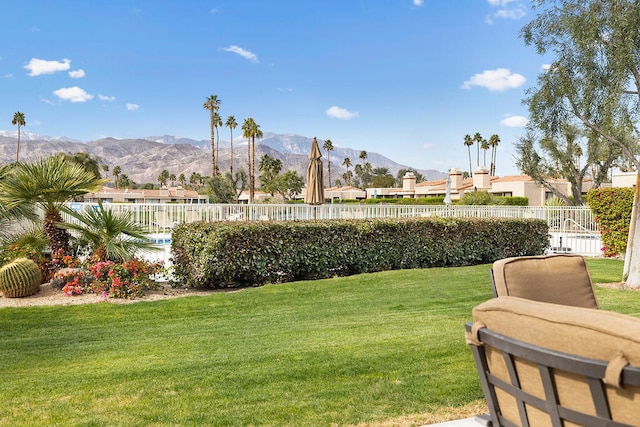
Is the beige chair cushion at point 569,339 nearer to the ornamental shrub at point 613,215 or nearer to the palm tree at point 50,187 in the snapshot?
the palm tree at point 50,187

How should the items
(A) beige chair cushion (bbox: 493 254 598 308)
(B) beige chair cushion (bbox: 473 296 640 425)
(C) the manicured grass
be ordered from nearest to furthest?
(B) beige chair cushion (bbox: 473 296 640 425) → (A) beige chair cushion (bbox: 493 254 598 308) → (C) the manicured grass

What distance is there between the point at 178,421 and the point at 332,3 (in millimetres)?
52260

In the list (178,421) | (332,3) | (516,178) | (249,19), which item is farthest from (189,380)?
(249,19)

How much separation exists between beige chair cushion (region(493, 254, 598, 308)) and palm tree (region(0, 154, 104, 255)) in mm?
8558

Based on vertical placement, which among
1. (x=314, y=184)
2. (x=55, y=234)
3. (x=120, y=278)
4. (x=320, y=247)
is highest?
(x=314, y=184)

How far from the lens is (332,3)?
50375 mm

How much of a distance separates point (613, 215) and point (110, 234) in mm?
13504

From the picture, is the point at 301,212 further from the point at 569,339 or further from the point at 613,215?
the point at 569,339

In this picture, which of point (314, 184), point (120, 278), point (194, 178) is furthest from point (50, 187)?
point (194, 178)

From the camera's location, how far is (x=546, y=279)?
320 cm

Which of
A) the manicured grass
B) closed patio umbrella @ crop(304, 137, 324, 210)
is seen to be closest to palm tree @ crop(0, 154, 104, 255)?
the manicured grass

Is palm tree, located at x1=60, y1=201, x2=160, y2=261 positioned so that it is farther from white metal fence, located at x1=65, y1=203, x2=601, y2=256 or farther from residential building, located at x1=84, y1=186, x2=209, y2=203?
residential building, located at x1=84, y1=186, x2=209, y2=203

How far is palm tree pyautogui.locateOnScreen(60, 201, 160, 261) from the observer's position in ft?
30.1

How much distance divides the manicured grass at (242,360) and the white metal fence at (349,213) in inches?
179
